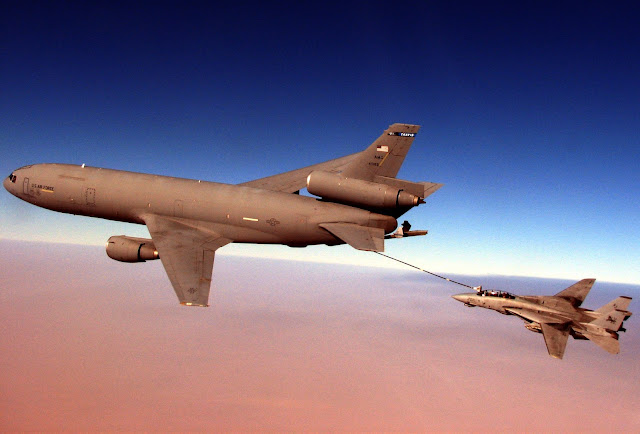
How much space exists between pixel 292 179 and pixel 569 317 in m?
23.4

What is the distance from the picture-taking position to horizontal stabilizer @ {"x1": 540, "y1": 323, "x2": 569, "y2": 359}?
66.2ft

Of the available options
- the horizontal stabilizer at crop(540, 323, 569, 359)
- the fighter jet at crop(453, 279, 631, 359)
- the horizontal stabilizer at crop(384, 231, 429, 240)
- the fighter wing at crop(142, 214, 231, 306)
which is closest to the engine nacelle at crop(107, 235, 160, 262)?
the fighter wing at crop(142, 214, 231, 306)

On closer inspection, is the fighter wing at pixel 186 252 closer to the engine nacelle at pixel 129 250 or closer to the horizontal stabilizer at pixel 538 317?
the engine nacelle at pixel 129 250

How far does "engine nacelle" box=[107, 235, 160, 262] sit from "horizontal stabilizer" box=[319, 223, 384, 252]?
372 inches

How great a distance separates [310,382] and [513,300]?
607 ft

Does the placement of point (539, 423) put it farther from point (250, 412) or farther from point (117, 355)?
point (117, 355)

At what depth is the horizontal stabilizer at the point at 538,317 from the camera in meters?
22.3

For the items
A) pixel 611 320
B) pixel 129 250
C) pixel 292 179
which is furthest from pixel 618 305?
pixel 129 250

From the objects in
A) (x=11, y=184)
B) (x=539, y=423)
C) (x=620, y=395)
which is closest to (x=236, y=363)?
(x=539, y=423)

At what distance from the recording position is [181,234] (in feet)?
55.9

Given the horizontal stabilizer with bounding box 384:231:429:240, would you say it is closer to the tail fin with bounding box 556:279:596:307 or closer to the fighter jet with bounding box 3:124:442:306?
the fighter jet with bounding box 3:124:442:306

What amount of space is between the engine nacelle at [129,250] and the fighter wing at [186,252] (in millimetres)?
510

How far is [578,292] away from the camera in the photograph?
21578 millimetres

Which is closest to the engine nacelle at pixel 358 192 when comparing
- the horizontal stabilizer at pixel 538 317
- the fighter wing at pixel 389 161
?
the fighter wing at pixel 389 161
